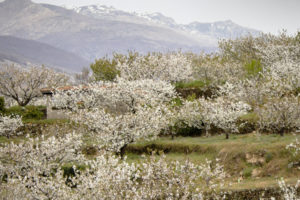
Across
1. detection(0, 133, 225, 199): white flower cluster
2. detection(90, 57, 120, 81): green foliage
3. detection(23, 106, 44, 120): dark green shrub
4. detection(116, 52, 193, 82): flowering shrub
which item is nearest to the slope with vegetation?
detection(0, 133, 225, 199): white flower cluster

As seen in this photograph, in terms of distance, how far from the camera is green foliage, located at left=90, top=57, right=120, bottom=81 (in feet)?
222

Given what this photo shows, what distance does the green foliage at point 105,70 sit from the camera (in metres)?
67.6

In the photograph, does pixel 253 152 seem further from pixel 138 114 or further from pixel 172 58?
pixel 172 58

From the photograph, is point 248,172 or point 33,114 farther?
Result: point 33,114

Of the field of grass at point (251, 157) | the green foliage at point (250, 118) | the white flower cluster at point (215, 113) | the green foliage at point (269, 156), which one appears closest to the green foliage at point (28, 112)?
the white flower cluster at point (215, 113)

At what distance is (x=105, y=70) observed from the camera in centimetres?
6775

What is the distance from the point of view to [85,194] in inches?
681

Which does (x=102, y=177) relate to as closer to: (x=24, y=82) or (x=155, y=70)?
(x=155, y=70)

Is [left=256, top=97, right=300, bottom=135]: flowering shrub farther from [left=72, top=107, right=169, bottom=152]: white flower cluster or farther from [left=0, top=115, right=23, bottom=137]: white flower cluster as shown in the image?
[left=0, top=115, right=23, bottom=137]: white flower cluster

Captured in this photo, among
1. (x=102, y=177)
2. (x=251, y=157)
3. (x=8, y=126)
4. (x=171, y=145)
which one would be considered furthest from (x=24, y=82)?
(x=102, y=177)

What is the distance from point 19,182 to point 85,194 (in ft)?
21.1

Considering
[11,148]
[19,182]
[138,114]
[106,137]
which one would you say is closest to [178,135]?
[138,114]

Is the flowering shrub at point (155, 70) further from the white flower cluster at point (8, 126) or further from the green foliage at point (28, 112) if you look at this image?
the white flower cluster at point (8, 126)

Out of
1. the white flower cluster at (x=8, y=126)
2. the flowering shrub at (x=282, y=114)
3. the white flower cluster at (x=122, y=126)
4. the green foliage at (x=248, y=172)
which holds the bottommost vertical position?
the white flower cluster at (x=8, y=126)
